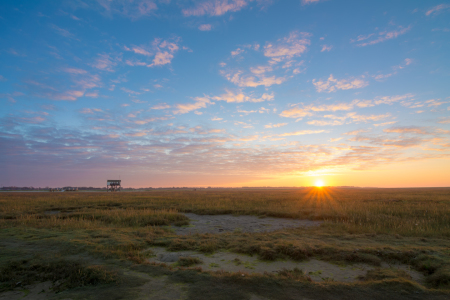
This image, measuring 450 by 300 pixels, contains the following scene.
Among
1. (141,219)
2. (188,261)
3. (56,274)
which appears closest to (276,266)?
(188,261)

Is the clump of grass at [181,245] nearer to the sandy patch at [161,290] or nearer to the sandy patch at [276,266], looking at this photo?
the sandy patch at [276,266]

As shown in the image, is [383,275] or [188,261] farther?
[188,261]

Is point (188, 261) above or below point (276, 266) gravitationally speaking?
above

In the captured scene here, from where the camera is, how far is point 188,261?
796 cm

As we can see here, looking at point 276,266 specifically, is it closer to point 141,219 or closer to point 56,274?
point 56,274

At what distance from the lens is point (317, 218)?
18.7 meters

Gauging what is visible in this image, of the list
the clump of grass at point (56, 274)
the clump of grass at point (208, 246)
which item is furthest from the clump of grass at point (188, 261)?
the clump of grass at point (56, 274)

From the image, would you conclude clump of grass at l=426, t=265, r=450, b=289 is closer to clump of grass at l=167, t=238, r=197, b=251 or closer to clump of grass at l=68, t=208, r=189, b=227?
clump of grass at l=167, t=238, r=197, b=251

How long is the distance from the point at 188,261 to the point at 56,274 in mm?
3911

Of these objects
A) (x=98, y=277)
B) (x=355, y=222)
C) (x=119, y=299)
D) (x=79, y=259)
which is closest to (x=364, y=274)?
(x=119, y=299)

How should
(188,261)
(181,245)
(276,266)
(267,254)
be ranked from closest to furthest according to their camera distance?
(276,266)
(188,261)
(267,254)
(181,245)

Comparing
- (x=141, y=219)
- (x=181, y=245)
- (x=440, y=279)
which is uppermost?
(x=440, y=279)

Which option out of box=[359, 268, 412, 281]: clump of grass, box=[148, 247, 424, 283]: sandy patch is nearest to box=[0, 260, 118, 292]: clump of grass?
box=[148, 247, 424, 283]: sandy patch

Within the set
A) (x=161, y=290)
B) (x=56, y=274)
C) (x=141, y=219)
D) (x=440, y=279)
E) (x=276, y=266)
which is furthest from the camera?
(x=141, y=219)
